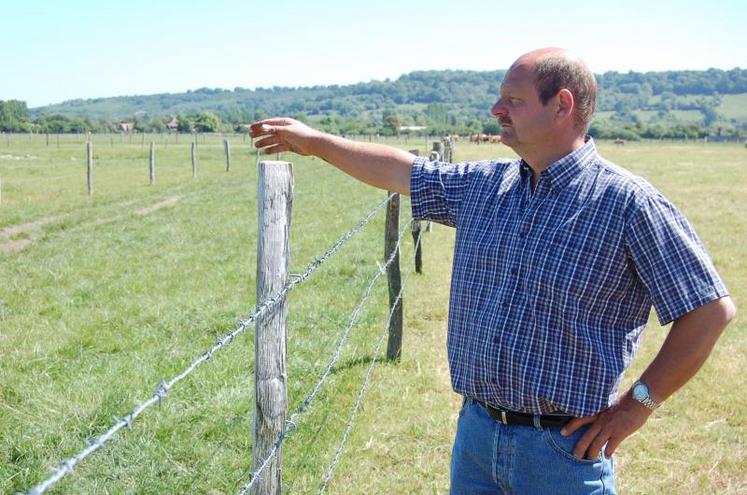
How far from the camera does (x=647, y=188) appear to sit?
7.52 feet

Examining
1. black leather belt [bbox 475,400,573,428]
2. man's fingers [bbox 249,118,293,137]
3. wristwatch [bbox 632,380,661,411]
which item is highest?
man's fingers [bbox 249,118,293,137]

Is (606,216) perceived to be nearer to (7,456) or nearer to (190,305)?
(7,456)

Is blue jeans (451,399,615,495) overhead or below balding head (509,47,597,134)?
below

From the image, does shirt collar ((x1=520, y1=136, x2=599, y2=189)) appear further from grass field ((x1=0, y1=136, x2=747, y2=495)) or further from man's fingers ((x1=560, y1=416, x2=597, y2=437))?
grass field ((x1=0, y1=136, x2=747, y2=495))

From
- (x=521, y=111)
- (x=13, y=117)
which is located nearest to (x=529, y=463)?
(x=521, y=111)

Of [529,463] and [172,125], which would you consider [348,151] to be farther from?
[172,125]

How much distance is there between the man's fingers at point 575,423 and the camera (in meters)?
2.39

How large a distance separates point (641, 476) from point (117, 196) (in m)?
18.4

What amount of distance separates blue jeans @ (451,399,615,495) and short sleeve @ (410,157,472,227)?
0.76 m

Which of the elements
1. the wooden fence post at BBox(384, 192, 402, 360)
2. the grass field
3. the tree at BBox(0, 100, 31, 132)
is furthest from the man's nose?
the tree at BBox(0, 100, 31, 132)

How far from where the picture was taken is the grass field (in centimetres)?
429

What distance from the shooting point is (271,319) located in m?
2.69

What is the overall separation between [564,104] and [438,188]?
2.07 ft

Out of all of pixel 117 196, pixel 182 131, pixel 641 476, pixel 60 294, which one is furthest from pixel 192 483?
pixel 182 131
